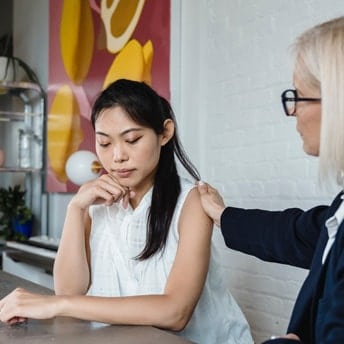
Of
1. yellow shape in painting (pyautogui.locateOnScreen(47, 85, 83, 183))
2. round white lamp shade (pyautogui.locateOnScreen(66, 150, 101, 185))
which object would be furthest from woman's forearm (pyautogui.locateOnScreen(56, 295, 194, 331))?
yellow shape in painting (pyautogui.locateOnScreen(47, 85, 83, 183))

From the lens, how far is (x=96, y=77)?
3.97 meters

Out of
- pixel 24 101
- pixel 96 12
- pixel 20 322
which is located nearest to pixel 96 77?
Result: pixel 96 12

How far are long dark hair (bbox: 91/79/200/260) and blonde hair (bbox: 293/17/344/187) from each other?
62 cm

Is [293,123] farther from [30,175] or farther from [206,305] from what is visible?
[30,175]

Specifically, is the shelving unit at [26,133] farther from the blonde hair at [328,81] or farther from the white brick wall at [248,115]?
the blonde hair at [328,81]

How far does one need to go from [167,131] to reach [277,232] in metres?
0.43

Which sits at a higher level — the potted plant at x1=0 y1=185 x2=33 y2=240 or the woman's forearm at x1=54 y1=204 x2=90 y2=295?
the woman's forearm at x1=54 y1=204 x2=90 y2=295

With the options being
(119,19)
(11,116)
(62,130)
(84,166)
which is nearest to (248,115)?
(84,166)

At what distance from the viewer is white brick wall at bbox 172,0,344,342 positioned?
2547 millimetres

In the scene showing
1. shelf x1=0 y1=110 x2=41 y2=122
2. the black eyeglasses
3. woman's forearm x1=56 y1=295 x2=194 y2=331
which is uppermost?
shelf x1=0 y1=110 x2=41 y2=122

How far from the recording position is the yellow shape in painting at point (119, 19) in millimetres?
3496

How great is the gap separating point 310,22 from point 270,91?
344 mm

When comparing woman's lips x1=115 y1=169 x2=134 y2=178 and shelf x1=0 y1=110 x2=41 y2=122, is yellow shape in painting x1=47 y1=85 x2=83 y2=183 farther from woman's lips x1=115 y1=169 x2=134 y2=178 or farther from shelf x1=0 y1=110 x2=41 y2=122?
woman's lips x1=115 y1=169 x2=134 y2=178

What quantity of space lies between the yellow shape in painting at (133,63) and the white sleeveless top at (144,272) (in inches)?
68.2
